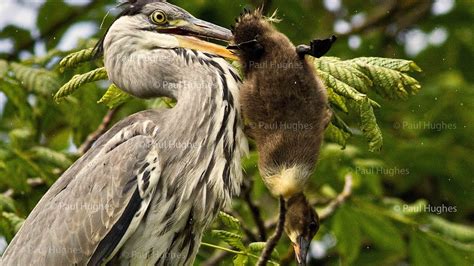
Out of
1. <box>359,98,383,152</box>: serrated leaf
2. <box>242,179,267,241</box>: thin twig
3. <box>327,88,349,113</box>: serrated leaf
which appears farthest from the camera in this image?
<box>242,179,267,241</box>: thin twig

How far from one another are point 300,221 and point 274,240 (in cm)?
21

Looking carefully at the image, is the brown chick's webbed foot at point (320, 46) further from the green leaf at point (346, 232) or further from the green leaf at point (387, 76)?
the green leaf at point (346, 232)

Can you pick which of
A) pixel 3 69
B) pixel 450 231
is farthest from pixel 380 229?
pixel 3 69

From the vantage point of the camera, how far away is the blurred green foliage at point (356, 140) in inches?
251

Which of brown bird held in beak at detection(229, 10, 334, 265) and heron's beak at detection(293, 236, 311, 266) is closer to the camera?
brown bird held in beak at detection(229, 10, 334, 265)

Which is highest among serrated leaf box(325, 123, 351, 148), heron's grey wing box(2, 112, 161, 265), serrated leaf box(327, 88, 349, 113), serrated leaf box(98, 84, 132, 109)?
serrated leaf box(327, 88, 349, 113)

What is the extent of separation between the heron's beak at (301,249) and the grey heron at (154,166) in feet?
1.95

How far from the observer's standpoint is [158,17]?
5.43 metres

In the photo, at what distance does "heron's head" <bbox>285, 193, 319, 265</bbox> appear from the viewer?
15.6 feet

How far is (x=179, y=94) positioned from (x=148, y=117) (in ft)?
0.69

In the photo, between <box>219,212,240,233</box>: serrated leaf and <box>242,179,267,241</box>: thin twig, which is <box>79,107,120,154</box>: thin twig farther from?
<box>219,212,240,233</box>: serrated leaf

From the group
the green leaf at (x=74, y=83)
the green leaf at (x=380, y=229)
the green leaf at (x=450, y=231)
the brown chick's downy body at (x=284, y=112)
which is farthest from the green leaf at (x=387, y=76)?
the green leaf at (x=450, y=231)

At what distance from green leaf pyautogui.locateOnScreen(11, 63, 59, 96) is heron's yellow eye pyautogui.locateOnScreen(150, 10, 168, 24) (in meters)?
1.16

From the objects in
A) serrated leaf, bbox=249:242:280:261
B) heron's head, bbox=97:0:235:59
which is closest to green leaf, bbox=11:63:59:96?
heron's head, bbox=97:0:235:59
